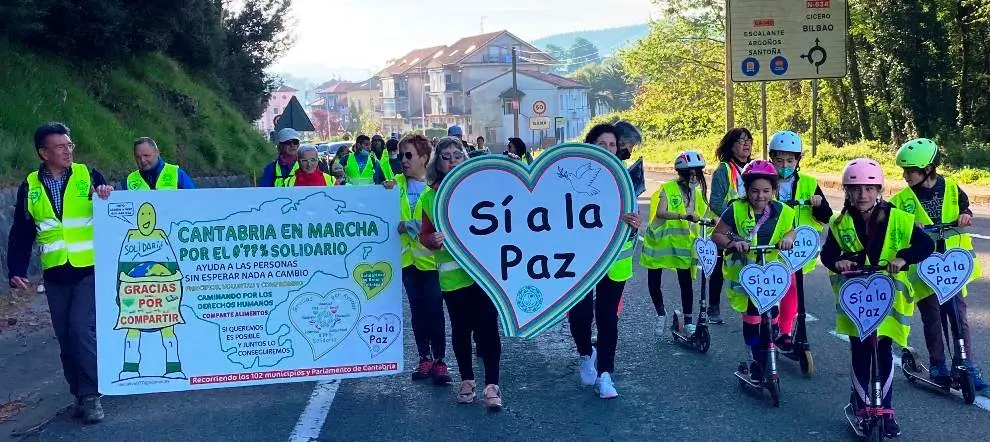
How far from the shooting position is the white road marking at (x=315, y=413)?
571cm

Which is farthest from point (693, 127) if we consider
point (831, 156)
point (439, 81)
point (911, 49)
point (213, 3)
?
point (439, 81)

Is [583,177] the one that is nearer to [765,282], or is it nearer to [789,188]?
[765,282]

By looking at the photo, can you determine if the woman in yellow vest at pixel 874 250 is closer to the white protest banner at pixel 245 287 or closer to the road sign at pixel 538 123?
the white protest banner at pixel 245 287

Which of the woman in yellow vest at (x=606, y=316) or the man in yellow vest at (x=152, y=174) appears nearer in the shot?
the woman in yellow vest at (x=606, y=316)

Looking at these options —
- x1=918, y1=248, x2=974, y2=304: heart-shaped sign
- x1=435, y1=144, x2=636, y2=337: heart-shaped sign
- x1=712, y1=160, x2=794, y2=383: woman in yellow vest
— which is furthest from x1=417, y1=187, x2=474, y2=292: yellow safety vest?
x1=918, y1=248, x2=974, y2=304: heart-shaped sign

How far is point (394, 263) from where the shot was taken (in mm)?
6605

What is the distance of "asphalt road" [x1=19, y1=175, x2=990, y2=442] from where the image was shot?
561cm

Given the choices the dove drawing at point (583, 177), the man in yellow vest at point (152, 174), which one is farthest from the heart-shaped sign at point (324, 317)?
the dove drawing at point (583, 177)

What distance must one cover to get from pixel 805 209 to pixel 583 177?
1673 mm

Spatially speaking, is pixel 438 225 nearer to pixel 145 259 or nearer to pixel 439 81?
pixel 145 259

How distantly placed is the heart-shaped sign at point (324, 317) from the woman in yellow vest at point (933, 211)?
351cm

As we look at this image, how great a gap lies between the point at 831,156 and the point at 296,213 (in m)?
30.7

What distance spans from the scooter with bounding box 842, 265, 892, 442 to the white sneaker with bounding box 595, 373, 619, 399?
1.56m

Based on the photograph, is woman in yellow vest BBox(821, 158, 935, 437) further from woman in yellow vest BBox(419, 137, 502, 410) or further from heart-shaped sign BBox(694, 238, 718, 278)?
woman in yellow vest BBox(419, 137, 502, 410)
